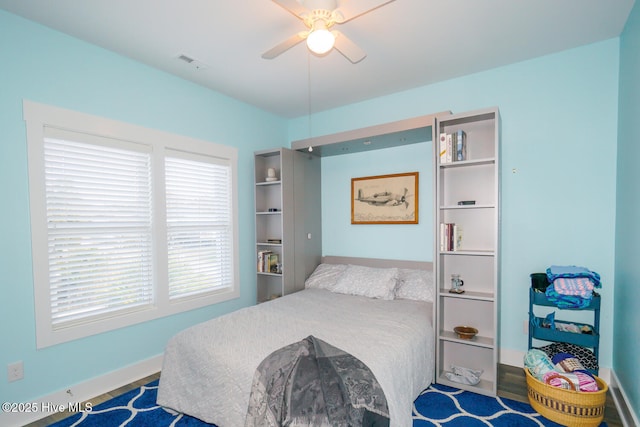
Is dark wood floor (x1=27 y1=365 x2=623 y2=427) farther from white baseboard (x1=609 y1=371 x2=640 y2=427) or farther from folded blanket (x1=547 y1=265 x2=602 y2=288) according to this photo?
folded blanket (x1=547 y1=265 x2=602 y2=288)

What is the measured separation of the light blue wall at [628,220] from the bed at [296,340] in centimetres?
122

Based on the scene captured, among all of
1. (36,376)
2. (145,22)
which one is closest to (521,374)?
(36,376)

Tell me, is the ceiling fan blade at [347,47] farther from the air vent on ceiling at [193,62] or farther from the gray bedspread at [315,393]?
the gray bedspread at [315,393]

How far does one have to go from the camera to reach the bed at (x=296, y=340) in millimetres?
1832

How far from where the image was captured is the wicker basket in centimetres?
198

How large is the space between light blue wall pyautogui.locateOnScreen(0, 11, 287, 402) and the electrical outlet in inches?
1.0

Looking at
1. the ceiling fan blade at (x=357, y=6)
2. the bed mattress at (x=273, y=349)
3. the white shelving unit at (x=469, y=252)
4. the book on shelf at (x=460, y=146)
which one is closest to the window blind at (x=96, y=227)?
the bed mattress at (x=273, y=349)

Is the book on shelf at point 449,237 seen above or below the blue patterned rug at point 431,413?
above

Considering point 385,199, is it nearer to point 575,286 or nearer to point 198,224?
point 575,286

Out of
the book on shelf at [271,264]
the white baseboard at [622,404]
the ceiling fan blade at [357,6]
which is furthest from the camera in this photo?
the book on shelf at [271,264]

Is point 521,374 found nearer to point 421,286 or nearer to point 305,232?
point 421,286

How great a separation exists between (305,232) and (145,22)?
8.15ft

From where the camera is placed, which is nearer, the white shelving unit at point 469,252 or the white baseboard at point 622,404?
the white baseboard at point 622,404

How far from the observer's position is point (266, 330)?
2271 millimetres
